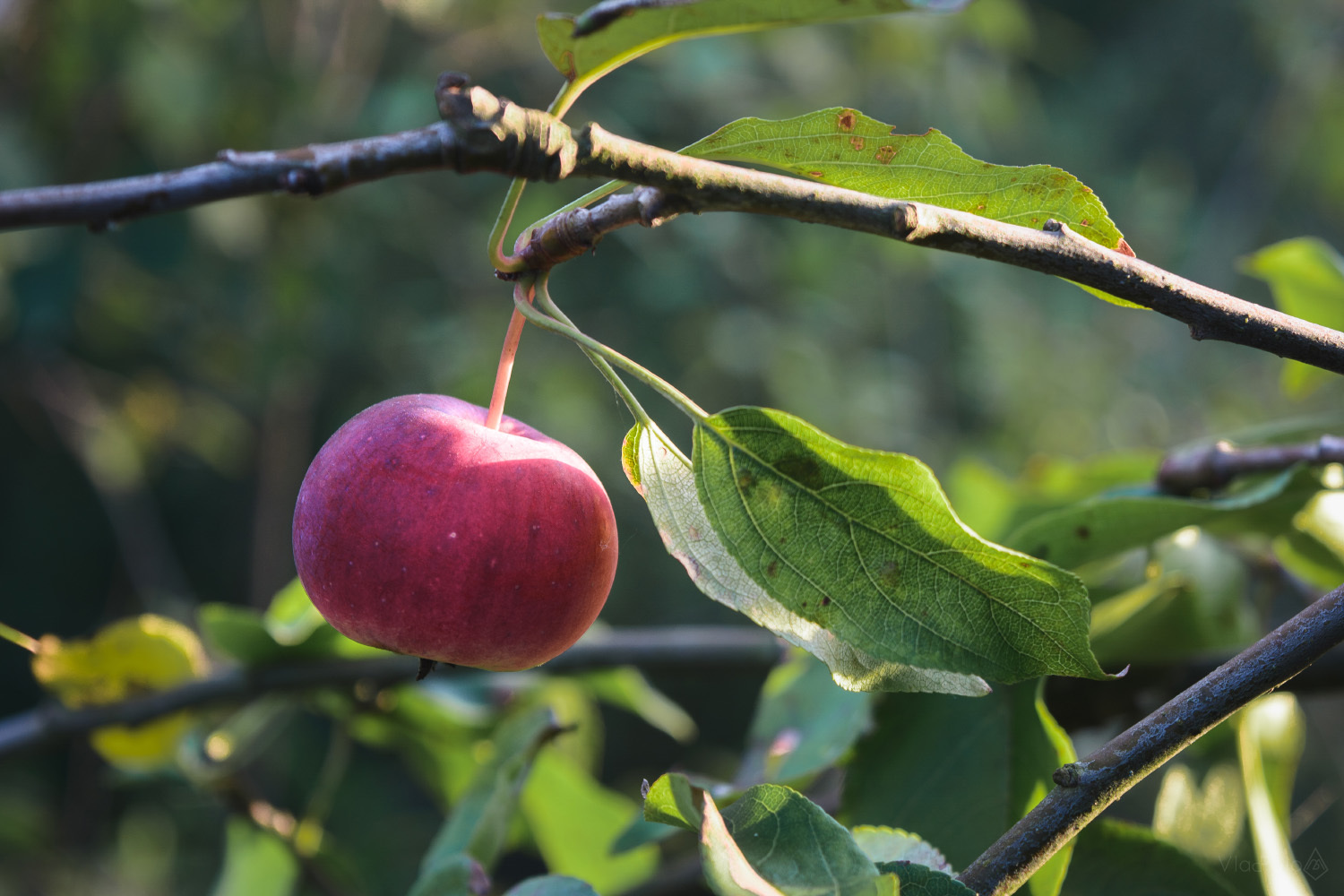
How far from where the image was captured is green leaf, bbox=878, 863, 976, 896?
0.90ft

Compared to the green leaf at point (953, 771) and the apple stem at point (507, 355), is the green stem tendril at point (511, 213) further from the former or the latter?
the green leaf at point (953, 771)

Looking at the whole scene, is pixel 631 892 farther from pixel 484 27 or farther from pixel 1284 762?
pixel 484 27

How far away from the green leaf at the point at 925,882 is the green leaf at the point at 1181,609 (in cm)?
22

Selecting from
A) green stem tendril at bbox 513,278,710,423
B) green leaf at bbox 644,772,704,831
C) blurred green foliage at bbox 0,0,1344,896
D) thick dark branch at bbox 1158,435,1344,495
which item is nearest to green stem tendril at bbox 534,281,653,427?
green stem tendril at bbox 513,278,710,423

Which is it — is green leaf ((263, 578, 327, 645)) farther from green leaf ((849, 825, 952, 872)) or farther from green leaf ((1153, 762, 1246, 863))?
green leaf ((1153, 762, 1246, 863))

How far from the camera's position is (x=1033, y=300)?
309cm

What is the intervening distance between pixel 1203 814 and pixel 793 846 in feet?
1.10

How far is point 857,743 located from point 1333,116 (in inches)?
114

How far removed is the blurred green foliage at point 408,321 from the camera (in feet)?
5.24

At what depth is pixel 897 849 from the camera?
34 centimetres

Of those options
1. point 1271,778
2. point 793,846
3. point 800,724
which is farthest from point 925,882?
point 1271,778

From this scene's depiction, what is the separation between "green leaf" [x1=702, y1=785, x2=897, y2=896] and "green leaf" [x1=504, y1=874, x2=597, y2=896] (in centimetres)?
6

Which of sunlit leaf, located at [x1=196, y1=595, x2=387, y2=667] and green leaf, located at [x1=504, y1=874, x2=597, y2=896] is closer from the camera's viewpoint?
green leaf, located at [x1=504, y1=874, x2=597, y2=896]

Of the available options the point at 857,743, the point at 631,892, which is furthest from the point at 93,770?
the point at 857,743
